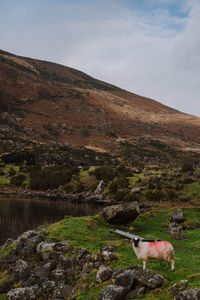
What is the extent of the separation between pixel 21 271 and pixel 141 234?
437 inches

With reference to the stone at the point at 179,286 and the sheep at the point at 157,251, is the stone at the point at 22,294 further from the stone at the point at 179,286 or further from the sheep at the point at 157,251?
the stone at the point at 179,286

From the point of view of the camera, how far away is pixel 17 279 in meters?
27.5

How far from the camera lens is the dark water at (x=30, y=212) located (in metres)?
49.9

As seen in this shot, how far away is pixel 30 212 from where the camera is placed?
6278 cm

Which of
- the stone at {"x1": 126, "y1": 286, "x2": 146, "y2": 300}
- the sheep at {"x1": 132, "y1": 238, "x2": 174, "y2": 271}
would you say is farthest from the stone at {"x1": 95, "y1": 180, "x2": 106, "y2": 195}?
the stone at {"x1": 126, "y1": 286, "x2": 146, "y2": 300}

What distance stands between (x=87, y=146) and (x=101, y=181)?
74742mm

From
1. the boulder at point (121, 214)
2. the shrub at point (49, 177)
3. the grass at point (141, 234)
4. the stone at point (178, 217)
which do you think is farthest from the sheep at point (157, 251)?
the shrub at point (49, 177)

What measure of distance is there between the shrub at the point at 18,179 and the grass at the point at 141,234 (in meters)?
49.8

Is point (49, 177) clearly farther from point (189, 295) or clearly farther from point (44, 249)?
point (189, 295)

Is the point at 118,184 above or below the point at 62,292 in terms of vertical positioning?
above

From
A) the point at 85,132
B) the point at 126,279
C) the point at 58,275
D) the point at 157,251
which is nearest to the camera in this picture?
the point at 126,279

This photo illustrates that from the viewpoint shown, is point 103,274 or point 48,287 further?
A: point 48,287

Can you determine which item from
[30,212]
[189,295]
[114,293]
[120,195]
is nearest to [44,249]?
[114,293]

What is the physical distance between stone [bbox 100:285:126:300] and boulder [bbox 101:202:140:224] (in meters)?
15.9
